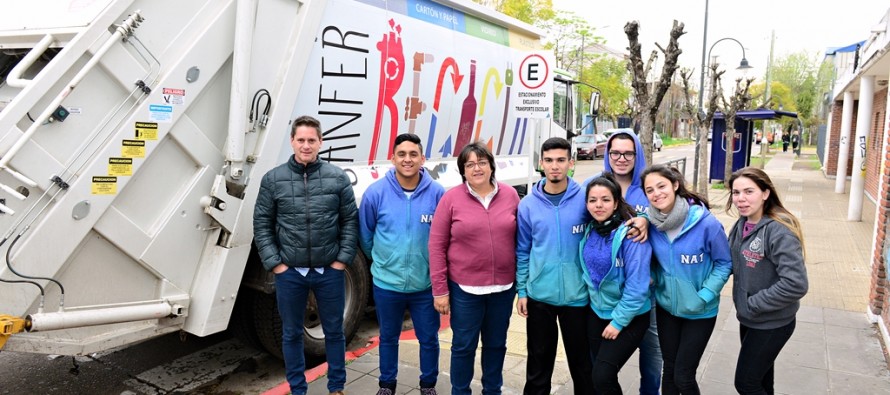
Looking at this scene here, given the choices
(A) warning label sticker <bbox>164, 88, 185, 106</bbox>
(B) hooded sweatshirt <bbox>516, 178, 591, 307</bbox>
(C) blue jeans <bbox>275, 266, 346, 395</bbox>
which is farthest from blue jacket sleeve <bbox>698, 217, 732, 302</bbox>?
(A) warning label sticker <bbox>164, 88, 185, 106</bbox>

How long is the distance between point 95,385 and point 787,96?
54.5 meters

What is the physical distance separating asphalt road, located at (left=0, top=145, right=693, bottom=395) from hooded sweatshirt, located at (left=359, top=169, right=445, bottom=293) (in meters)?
1.53

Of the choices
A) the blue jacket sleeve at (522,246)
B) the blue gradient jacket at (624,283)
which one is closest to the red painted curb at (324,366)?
the blue jacket sleeve at (522,246)

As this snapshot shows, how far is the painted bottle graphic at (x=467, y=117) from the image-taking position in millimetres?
6215

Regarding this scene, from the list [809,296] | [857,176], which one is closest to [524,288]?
[809,296]

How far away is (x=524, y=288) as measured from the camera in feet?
11.1

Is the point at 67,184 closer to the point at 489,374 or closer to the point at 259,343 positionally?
the point at 259,343

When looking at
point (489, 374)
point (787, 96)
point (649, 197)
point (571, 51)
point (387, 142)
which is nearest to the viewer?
point (649, 197)

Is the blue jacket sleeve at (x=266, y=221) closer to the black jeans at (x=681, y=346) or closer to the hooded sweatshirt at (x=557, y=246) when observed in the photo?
the hooded sweatshirt at (x=557, y=246)

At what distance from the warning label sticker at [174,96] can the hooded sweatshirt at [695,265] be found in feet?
8.62

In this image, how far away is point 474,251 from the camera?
337 cm

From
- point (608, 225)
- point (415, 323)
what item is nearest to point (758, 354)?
point (608, 225)

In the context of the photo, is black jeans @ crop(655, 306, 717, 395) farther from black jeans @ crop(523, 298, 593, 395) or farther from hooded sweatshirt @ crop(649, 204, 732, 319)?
black jeans @ crop(523, 298, 593, 395)

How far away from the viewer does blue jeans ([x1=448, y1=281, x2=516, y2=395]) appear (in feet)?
11.4
